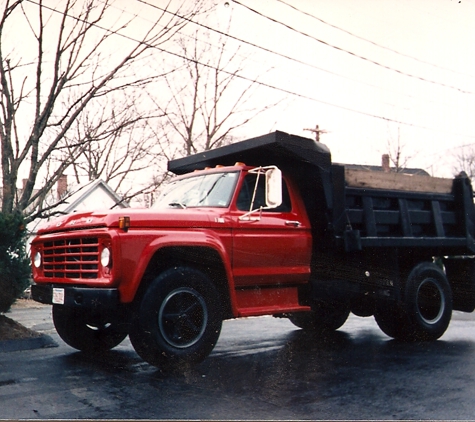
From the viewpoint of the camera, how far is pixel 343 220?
6984mm

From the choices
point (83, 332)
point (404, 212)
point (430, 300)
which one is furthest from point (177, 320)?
point (430, 300)

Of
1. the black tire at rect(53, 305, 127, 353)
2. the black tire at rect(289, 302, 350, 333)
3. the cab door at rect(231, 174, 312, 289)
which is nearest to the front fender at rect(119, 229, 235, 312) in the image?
the cab door at rect(231, 174, 312, 289)

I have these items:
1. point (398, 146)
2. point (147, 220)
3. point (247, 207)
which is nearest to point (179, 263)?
point (147, 220)

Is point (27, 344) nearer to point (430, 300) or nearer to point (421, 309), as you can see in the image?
point (421, 309)

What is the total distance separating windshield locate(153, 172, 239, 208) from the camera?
656 centimetres

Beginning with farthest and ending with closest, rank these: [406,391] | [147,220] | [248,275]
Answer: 1. [248,275]
2. [147,220]
3. [406,391]

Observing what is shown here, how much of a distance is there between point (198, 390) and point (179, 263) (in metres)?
1.40

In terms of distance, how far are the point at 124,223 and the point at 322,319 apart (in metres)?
4.28

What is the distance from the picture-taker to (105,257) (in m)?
5.45

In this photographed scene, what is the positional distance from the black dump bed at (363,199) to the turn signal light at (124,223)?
1.93 metres

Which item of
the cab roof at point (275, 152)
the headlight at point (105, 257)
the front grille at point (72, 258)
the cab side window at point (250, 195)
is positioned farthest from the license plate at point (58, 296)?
the cab roof at point (275, 152)

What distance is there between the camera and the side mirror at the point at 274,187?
6.09 meters

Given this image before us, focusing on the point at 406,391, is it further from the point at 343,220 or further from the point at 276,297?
the point at 343,220

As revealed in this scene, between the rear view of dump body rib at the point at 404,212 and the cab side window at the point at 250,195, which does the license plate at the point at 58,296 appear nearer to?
the cab side window at the point at 250,195
